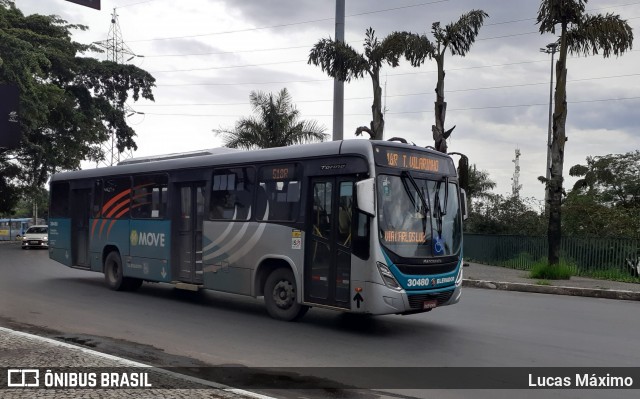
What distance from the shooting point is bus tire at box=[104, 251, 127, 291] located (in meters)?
15.1

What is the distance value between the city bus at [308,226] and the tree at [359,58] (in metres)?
11.0

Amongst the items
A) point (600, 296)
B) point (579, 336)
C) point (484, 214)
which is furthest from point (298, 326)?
point (484, 214)

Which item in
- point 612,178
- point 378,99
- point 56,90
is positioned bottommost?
point 612,178

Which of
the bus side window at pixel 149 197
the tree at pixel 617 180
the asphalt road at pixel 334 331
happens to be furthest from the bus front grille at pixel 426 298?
the tree at pixel 617 180

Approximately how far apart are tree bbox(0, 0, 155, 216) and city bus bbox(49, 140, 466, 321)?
22754 millimetres

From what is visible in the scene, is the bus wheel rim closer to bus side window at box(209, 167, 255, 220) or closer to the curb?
bus side window at box(209, 167, 255, 220)

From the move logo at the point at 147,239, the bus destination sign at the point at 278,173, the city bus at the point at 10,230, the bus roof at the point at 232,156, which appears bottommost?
the city bus at the point at 10,230

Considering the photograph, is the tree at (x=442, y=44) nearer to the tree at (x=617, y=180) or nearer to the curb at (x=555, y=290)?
the curb at (x=555, y=290)

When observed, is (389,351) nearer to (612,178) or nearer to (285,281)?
(285,281)

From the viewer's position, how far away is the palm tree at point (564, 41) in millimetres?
18875

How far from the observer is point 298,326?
10.5m

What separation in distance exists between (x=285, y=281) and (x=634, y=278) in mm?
13256

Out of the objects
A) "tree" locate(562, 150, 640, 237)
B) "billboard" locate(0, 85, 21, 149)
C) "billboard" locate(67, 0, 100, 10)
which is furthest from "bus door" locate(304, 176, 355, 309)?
"tree" locate(562, 150, 640, 237)

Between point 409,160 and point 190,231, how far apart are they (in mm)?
5228
